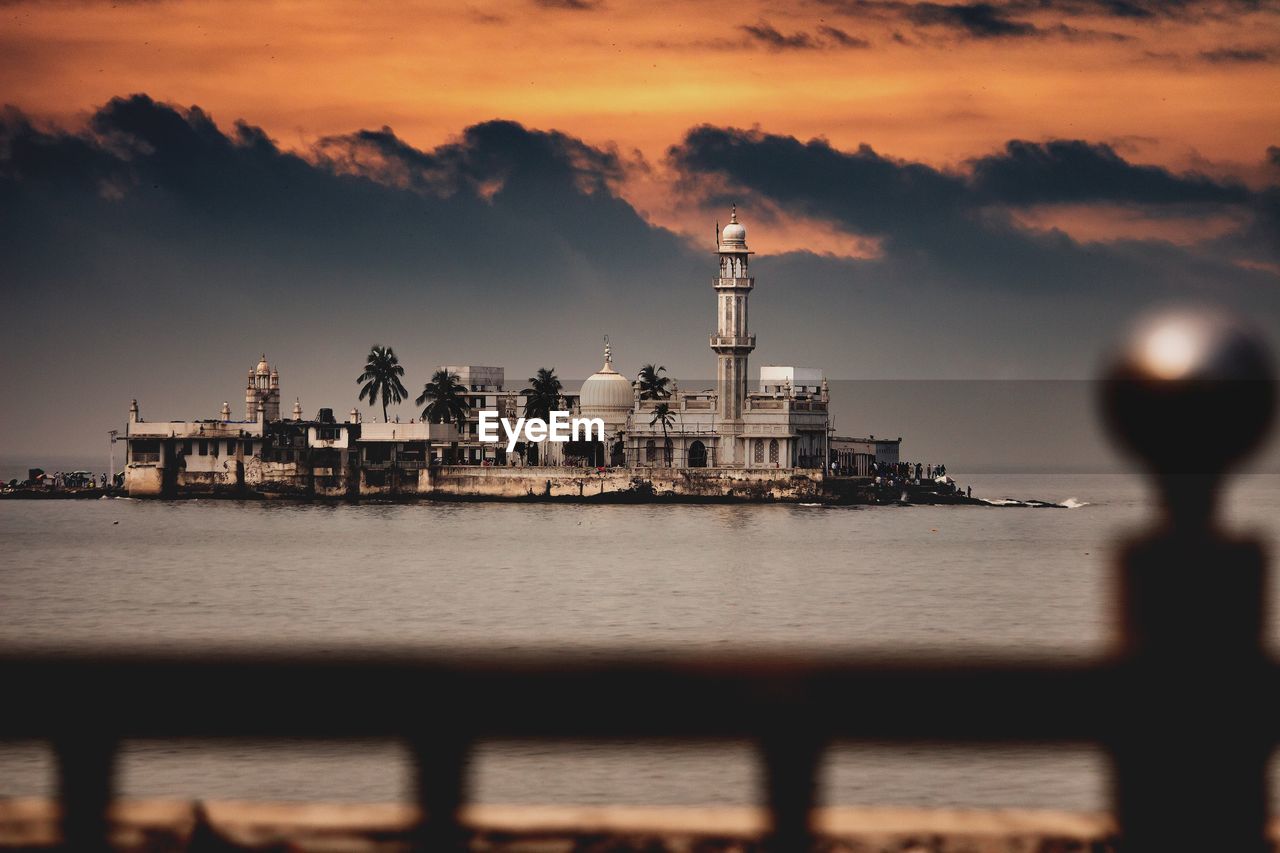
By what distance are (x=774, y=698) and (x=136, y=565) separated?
3283 inches

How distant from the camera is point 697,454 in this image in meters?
130

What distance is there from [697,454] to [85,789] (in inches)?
4946

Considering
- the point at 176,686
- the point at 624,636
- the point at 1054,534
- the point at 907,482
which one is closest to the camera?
the point at 176,686

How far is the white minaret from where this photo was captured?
12750 centimetres

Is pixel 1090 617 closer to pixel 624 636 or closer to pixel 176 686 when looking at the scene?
pixel 624 636

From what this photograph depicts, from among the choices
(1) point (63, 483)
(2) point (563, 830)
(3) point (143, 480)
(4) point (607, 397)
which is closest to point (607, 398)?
(4) point (607, 397)

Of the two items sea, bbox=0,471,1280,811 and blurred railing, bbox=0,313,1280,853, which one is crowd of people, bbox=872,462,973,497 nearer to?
sea, bbox=0,471,1280,811

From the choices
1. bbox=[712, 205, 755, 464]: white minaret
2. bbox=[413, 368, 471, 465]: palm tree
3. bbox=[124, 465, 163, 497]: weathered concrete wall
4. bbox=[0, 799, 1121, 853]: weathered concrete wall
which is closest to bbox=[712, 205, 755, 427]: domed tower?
bbox=[712, 205, 755, 464]: white minaret

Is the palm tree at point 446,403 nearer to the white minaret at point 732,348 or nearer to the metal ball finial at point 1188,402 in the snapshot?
the white minaret at point 732,348

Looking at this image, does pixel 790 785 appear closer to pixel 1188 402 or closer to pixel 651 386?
pixel 1188 402

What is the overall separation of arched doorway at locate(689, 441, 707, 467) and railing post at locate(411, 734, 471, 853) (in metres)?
125

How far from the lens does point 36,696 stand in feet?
13.1

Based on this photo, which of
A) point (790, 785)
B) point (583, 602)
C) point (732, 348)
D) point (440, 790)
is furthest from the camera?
point (732, 348)

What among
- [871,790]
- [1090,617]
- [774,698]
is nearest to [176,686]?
[774,698]
